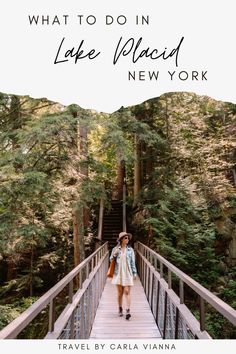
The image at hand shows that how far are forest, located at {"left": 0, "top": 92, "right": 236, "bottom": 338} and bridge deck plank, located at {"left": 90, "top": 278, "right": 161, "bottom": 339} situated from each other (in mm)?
2464

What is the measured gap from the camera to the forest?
9.97m

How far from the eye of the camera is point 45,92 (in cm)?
396

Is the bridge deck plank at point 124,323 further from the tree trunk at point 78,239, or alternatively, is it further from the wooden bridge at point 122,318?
the tree trunk at point 78,239

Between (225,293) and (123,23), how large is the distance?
12.2 m

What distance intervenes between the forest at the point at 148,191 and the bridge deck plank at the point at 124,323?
8.09ft

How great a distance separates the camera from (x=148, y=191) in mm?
14484

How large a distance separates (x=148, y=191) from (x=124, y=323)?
8002mm

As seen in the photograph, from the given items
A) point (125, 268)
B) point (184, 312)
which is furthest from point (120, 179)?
point (184, 312)

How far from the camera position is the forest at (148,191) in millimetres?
9969

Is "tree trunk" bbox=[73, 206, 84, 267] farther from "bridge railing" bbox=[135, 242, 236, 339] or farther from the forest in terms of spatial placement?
"bridge railing" bbox=[135, 242, 236, 339]

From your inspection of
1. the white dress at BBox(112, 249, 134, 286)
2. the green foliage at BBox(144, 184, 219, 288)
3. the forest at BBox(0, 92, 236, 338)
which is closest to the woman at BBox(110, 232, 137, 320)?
the white dress at BBox(112, 249, 134, 286)

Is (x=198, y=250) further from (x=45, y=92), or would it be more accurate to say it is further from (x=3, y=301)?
(x=45, y=92)

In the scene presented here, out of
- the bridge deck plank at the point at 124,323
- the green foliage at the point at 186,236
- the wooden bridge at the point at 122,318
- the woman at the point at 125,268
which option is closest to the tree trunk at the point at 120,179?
the green foliage at the point at 186,236
